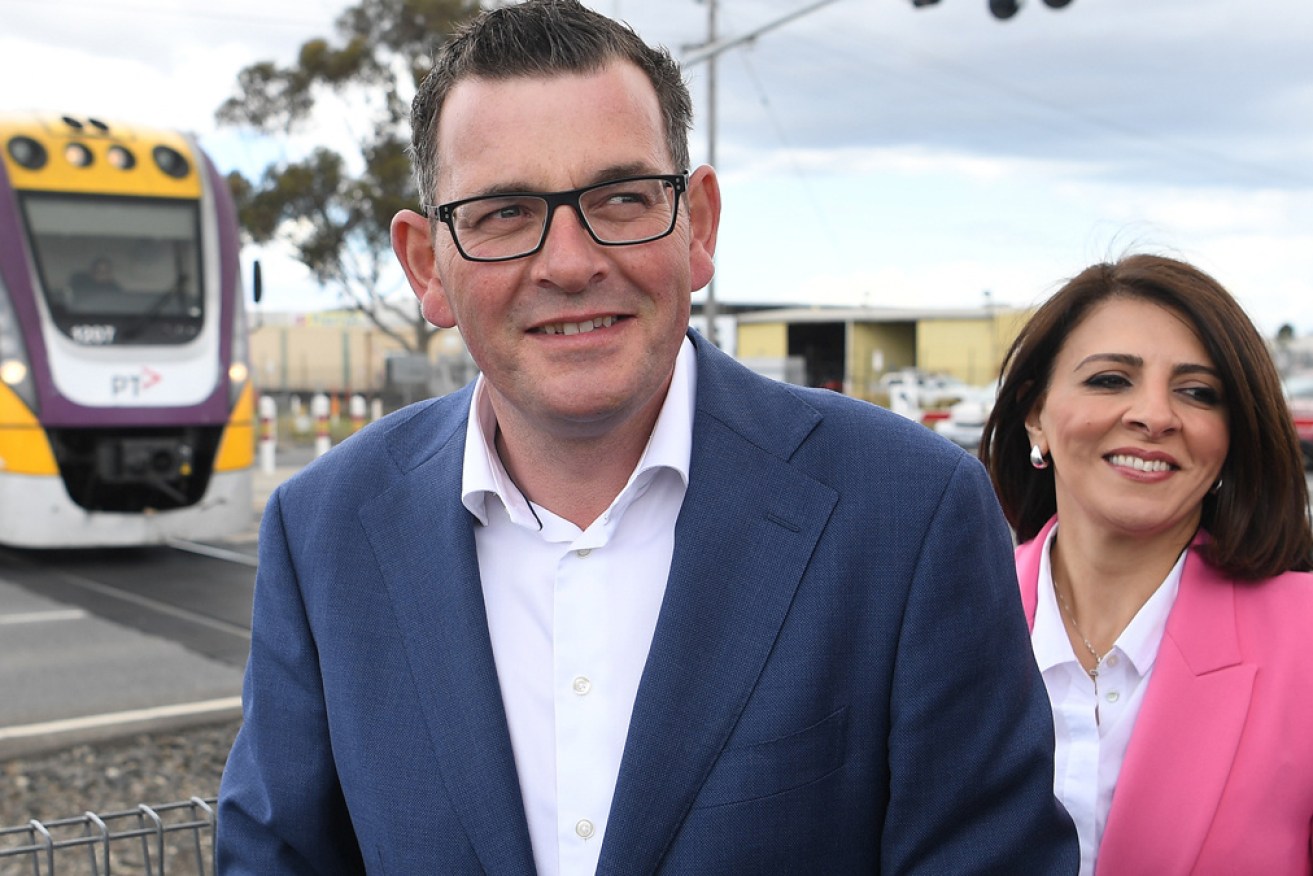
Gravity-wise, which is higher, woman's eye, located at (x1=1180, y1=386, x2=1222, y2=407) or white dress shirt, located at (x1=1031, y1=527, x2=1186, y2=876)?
woman's eye, located at (x1=1180, y1=386, x2=1222, y2=407)

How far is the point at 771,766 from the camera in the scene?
182cm

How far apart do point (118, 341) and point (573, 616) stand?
1031cm

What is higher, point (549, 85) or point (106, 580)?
point (549, 85)

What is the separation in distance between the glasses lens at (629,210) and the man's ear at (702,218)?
5.6 inches

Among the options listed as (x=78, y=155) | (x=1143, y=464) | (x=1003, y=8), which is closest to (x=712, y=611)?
(x=1143, y=464)

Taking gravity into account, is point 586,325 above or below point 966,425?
above

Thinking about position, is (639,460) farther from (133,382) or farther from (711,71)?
(711,71)

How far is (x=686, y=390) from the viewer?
2.10 m

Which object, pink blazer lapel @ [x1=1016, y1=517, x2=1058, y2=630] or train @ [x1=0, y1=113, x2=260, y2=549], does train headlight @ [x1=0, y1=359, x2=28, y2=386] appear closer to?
train @ [x1=0, y1=113, x2=260, y2=549]

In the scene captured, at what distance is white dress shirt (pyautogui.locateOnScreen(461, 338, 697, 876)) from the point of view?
6.26ft

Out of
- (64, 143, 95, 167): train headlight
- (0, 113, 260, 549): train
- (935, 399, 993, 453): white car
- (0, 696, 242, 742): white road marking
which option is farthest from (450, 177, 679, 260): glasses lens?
(935, 399, 993, 453): white car

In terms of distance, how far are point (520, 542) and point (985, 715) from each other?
71 centimetres

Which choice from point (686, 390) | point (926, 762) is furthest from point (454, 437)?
point (926, 762)

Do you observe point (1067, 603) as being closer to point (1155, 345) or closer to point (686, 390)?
point (1155, 345)
